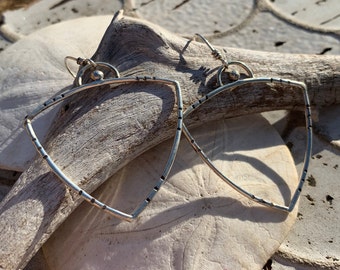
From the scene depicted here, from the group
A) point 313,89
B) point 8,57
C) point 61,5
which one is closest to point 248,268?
point 313,89

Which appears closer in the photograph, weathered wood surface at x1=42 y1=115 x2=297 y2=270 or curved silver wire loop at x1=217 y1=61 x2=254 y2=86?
weathered wood surface at x1=42 y1=115 x2=297 y2=270

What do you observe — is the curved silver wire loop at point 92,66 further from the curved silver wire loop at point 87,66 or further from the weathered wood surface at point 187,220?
the weathered wood surface at point 187,220

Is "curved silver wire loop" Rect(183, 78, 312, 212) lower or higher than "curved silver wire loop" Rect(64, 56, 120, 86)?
lower

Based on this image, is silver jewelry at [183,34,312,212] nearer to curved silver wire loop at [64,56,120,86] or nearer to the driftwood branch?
the driftwood branch

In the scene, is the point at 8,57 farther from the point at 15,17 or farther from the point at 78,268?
the point at 78,268

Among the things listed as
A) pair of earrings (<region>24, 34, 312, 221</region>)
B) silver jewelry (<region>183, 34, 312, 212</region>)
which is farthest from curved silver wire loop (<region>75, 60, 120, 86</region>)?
silver jewelry (<region>183, 34, 312, 212</region>)

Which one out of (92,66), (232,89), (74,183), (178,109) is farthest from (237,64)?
(74,183)
